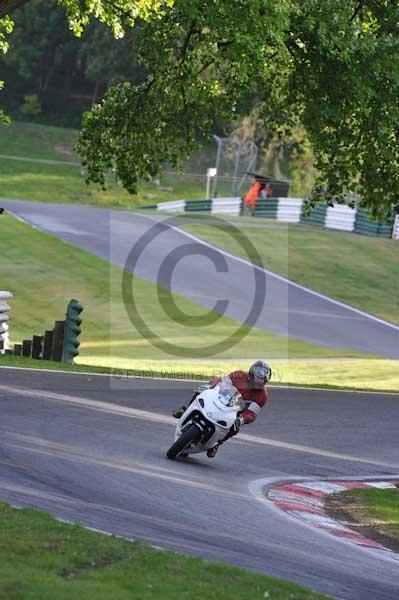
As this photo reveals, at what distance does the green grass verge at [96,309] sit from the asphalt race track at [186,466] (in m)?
7.24

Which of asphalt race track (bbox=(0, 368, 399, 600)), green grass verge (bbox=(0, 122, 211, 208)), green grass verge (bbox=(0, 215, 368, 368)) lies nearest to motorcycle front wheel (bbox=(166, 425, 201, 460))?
asphalt race track (bbox=(0, 368, 399, 600))

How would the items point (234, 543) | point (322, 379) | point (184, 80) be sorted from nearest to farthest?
point (234, 543) → point (184, 80) → point (322, 379)

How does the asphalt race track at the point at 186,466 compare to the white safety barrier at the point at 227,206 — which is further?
the white safety barrier at the point at 227,206

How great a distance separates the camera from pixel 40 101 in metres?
80.9

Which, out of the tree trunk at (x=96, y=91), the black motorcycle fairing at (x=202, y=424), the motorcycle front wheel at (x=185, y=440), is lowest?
the motorcycle front wheel at (x=185, y=440)

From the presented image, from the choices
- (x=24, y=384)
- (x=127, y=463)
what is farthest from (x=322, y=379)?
(x=127, y=463)

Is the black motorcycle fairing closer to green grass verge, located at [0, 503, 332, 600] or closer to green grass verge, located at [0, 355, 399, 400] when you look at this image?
green grass verge, located at [0, 503, 332, 600]

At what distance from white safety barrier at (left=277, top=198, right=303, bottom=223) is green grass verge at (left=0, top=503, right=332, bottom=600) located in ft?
145

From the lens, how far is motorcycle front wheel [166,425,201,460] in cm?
1261

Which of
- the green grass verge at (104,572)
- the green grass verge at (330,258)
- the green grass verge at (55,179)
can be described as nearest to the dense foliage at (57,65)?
the green grass verge at (55,179)

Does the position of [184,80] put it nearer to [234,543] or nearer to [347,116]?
[347,116]

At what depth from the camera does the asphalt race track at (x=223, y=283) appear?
30.6m

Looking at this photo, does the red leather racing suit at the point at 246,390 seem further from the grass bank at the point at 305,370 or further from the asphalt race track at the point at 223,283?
the asphalt race track at the point at 223,283

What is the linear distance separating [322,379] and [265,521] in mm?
14718
